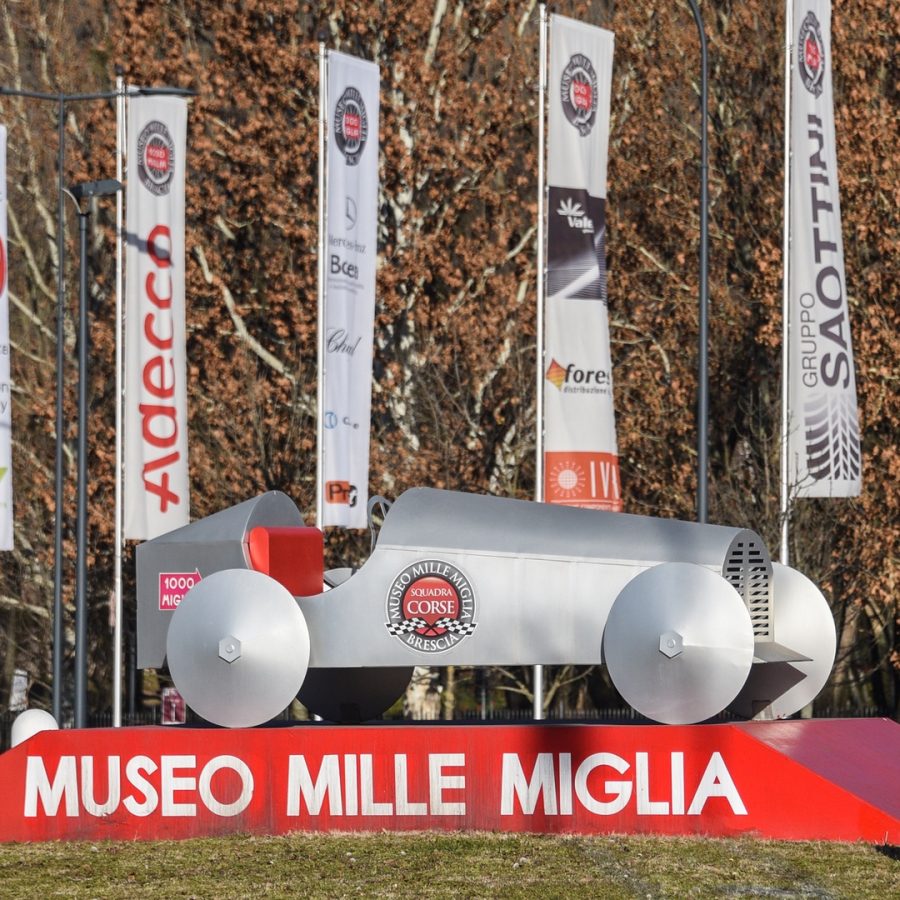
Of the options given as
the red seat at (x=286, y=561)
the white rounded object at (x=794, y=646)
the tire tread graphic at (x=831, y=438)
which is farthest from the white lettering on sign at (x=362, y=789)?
the tire tread graphic at (x=831, y=438)

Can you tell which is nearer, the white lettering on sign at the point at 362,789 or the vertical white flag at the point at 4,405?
the white lettering on sign at the point at 362,789

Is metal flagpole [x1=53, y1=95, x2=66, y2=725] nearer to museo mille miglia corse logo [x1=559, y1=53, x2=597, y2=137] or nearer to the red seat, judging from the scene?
museo mille miglia corse logo [x1=559, y1=53, x2=597, y2=137]

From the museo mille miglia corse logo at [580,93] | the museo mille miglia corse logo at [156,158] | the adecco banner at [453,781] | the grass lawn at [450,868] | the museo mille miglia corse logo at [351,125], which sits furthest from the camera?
the museo mille miglia corse logo at [156,158]

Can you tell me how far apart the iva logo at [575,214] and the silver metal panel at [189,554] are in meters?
7.14

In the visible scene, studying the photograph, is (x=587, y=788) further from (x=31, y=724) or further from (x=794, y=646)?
(x=31, y=724)

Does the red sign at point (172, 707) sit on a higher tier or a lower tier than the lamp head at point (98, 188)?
lower

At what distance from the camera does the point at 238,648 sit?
619 inches

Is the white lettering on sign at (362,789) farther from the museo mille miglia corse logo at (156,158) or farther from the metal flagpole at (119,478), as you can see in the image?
the museo mille miglia corse logo at (156,158)

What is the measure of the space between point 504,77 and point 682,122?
3.52 meters

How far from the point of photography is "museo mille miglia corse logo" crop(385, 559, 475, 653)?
52.5 feet

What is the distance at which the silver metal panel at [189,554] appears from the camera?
55.4ft

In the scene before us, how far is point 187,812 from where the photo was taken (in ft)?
52.3

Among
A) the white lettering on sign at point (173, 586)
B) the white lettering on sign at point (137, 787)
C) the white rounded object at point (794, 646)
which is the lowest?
the white lettering on sign at point (137, 787)

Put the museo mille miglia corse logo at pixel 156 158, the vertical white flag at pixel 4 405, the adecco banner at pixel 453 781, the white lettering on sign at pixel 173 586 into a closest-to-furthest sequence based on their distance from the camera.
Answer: the adecco banner at pixel 453 781, the white lettering on sign at pixel 173 586, the vertical white flag at pixel 4 405, the museo mille miglia corse logo at pixel 156 158
